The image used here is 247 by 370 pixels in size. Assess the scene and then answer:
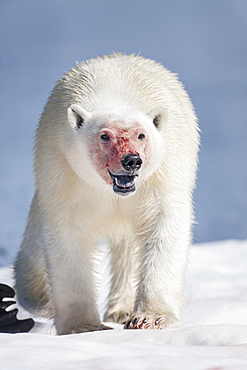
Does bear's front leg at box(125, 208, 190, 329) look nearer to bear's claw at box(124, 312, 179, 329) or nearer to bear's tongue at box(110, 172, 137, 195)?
bear's claw at box(124, 312, 179, 329)

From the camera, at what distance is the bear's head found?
4.60 metres

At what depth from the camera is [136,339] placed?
3811mm

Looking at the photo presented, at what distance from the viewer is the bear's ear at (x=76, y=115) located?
493 cm

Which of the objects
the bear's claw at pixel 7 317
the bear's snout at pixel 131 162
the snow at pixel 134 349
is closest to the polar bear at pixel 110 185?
the bear's snout at pixel 131 162

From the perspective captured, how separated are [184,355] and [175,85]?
3.24 metres

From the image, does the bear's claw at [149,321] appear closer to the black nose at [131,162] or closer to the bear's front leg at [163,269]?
the bear's front leg at [163,269]

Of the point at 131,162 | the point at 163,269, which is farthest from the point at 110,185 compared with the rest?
the point at 163,269

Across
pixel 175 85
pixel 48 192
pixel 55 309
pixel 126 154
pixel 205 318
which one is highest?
pixel 175 85

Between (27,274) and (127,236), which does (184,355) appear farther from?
(27,274)

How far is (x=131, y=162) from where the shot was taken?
14.9ft

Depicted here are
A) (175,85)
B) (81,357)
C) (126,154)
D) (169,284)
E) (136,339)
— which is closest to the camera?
(81,357)

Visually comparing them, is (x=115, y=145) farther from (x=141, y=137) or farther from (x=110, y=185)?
(x=110, y=185)

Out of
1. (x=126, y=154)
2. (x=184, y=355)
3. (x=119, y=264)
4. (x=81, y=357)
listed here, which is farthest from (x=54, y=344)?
(x=119, y=264)

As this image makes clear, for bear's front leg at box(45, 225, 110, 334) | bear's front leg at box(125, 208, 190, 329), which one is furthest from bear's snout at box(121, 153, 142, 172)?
bear's front leg at box(45, 225, 110, 334)
